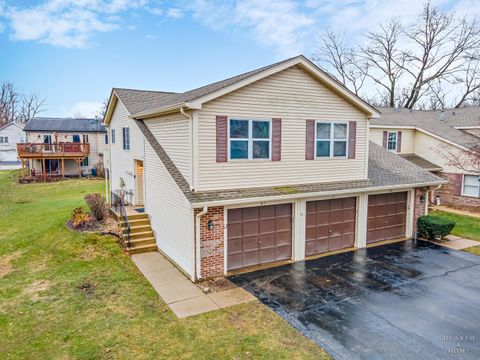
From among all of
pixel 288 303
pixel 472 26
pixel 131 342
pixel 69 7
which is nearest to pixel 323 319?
pixel 288 303

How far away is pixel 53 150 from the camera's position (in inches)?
1320

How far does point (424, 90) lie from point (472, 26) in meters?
8.11

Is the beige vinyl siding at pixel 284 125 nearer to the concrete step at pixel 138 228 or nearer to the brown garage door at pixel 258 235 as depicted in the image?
the brown garage door at pixel 258 235

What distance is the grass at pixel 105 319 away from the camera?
6930mm

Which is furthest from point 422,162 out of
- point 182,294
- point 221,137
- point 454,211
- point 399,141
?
point 182,294

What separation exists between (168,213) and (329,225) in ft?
19.9

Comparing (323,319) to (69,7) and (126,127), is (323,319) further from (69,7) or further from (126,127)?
(69,7)

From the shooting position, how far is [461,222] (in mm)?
18281

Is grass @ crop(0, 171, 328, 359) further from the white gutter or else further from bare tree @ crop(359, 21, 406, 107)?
bare tree @ crop(359, 21, 406, 107)

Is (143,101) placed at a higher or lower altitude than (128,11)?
lower

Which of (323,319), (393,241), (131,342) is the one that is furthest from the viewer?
(393,241)

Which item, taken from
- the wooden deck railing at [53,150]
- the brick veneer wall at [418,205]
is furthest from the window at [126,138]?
the wooden deck railing at [53,150]

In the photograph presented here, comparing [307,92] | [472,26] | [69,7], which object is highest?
[472,26]

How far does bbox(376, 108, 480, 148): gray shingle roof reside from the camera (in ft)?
76.0
